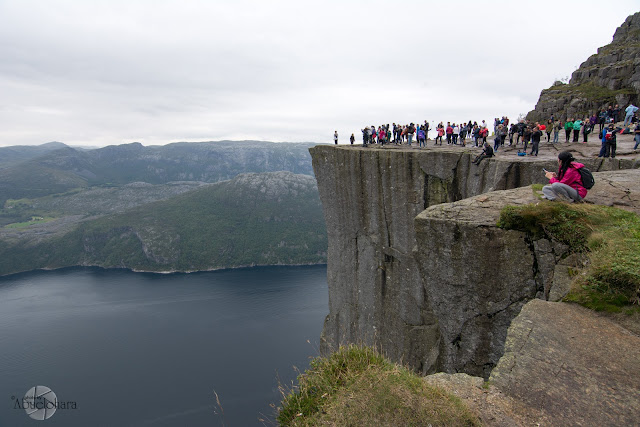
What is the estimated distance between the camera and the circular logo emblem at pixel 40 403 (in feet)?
207

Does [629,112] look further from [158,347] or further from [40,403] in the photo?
[158,347]

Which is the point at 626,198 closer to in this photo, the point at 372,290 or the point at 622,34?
the point at 372,290

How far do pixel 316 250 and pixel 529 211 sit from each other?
18114 centimetres

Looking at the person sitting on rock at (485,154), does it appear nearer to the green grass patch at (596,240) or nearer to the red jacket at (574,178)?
the red jacket at (574,178)

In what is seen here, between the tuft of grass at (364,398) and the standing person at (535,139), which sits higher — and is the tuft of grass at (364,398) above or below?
below

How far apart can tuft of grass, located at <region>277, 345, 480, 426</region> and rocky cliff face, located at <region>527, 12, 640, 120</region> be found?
35.7 metres

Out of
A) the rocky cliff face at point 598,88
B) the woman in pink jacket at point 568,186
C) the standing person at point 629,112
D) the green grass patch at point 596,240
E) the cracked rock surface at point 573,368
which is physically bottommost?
the cracked rock surface at point 573,368

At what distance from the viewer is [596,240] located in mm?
7691

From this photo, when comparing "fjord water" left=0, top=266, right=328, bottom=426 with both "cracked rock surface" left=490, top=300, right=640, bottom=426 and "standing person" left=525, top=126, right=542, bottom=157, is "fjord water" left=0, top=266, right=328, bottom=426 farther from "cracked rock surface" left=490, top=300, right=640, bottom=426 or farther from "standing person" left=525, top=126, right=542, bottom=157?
"cracked rock surface" left=490, top=300, right=640, bottom=426

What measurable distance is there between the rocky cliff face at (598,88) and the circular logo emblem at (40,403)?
8906cm

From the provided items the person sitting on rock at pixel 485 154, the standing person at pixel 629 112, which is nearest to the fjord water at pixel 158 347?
the person sitting on rock at pixel 485 154

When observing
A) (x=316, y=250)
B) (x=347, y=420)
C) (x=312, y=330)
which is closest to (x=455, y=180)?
(x=347, y=420)

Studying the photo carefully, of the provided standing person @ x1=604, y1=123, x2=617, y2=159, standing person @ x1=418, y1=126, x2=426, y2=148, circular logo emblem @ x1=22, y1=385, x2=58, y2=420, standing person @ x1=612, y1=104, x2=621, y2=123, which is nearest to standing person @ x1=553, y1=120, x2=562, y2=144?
standing person @ x1=612, y1=104, x2=621, y2=123

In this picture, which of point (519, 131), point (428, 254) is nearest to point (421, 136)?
point (519, 131)
